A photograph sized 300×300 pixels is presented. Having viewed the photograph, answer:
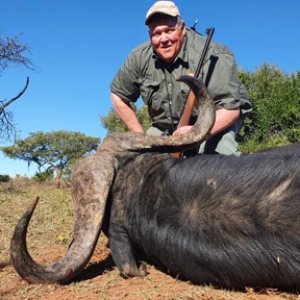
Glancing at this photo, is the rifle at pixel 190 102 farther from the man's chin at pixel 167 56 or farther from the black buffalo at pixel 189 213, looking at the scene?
the black buffalo at pixel 189 213

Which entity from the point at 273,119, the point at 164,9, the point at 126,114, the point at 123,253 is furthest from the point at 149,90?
the point at 273,119

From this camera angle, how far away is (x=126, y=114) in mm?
5582

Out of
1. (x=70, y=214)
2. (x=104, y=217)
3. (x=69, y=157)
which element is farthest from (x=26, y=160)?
(x=104, y=217)

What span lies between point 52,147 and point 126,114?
3647 centimetres

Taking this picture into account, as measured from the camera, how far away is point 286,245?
2.77m

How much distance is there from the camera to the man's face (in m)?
4.97

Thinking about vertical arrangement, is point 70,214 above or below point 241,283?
above

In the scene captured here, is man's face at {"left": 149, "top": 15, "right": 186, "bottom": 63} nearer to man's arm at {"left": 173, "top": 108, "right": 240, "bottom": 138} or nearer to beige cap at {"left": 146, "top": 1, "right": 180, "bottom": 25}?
beige cap at {"left": 146, "top": 1, "right": 180, "bottom": 25}

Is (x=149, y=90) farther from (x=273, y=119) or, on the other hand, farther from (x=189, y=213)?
(x=273, y=119)

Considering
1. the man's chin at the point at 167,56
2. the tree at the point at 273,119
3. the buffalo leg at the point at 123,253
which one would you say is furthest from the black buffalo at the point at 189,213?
the tree at the point at 273,119

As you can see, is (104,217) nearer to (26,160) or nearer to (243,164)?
(243,164)

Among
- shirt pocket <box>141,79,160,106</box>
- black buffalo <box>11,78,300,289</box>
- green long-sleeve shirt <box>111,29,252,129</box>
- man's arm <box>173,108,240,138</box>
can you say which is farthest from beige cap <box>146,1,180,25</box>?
black buffalo <box>11,78,300,289</box>

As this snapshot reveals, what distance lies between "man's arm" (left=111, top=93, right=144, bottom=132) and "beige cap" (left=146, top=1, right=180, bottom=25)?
3.36 ft

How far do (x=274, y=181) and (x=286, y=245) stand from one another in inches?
13.9
